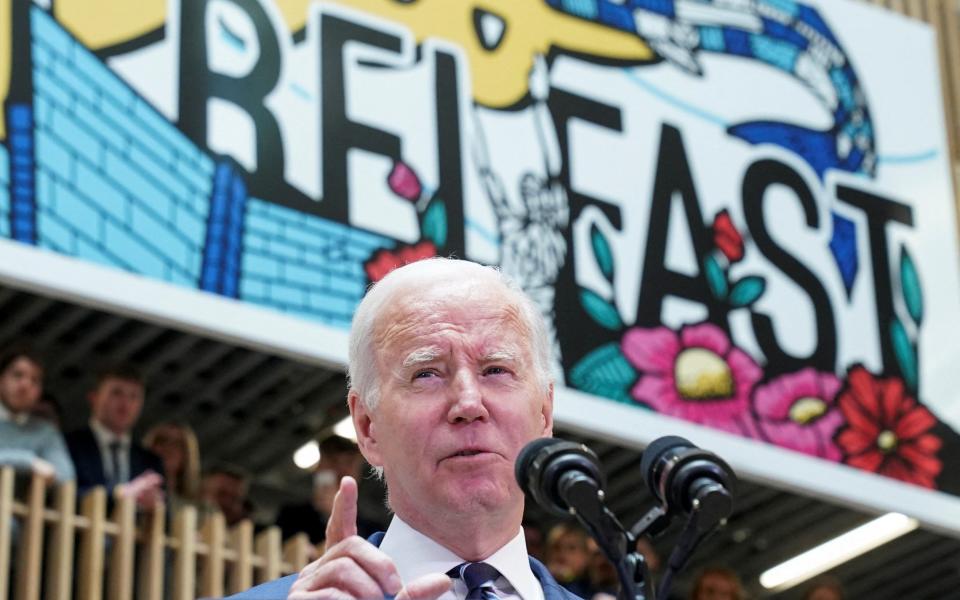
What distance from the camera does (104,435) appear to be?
726cm

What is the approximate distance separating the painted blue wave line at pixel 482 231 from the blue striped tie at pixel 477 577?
17.4 ft

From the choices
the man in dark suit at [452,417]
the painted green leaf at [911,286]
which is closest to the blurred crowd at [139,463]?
the painted green leaf at [911,286]

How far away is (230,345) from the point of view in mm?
8508

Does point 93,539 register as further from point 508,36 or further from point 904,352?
point 904,352

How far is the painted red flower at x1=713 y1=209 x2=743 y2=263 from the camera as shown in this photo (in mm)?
9359

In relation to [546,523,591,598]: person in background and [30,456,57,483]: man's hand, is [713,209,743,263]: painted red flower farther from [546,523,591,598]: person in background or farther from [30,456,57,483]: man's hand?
[30,456,57,483]: man's hand

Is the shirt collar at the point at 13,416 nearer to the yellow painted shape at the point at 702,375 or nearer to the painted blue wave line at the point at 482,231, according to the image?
the painted blue wave line at the point at 482,231

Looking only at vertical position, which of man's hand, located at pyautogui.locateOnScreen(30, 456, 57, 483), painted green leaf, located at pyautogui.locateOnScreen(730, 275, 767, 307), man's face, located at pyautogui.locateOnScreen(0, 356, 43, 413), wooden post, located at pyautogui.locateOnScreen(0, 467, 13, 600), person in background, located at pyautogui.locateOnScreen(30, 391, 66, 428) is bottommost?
wooden post, located at pyautogui.locateOnScreen(0, 467, 13, 600)

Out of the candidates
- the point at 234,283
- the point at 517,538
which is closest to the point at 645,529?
the point at 517,538

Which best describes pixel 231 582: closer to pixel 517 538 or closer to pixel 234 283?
pixel 234 283

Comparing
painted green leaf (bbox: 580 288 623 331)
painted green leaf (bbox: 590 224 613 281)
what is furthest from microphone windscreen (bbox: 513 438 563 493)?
painted green leaf (bbox: 590 224 613 281)

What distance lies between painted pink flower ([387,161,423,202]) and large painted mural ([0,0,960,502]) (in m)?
0.01

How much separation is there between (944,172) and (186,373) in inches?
167

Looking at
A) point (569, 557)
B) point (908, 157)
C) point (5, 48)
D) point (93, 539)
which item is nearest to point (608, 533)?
point (93, 539)
